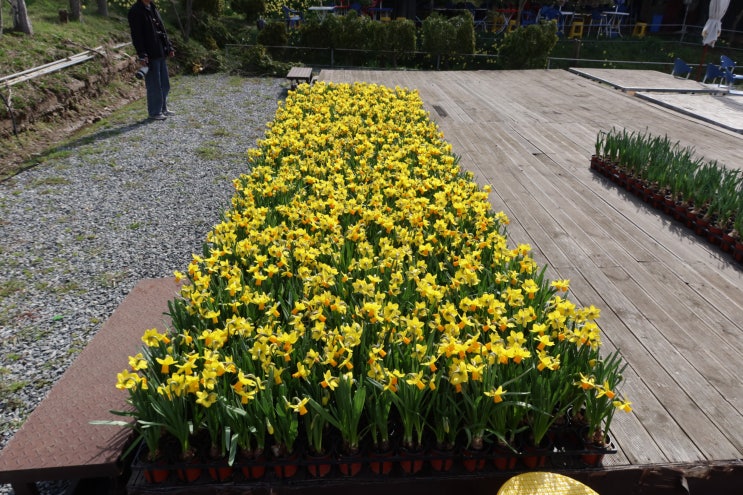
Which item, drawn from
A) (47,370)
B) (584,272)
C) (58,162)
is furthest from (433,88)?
(47,370)

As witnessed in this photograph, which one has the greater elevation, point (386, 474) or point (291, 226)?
point (291, 226)

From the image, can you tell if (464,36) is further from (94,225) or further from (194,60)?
(94,225)

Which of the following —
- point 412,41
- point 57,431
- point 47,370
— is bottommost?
point 47,370

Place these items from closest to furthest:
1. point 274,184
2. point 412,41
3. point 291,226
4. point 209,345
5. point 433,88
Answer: point 209,345, point 291,226, point 274,184, point 433,88, point 412,41

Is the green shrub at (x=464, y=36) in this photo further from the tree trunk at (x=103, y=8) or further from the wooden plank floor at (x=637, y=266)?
the tree trunk at (x=103, y=8)

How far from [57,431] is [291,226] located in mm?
1958

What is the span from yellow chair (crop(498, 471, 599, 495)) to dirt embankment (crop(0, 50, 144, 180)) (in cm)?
755

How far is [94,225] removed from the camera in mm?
5680

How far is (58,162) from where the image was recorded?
297 inches

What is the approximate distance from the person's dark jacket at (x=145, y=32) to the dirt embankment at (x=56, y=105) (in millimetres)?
1753

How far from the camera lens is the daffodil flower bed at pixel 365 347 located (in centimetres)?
217

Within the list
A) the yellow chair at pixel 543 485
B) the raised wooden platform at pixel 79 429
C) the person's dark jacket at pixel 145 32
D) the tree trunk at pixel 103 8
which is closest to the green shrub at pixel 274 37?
the tree trunk at pixel 103 8

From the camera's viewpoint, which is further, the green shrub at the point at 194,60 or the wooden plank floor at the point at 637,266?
the green shrub at the point at 194,60

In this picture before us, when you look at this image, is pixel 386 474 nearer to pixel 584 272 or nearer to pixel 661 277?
pixel 584 272
